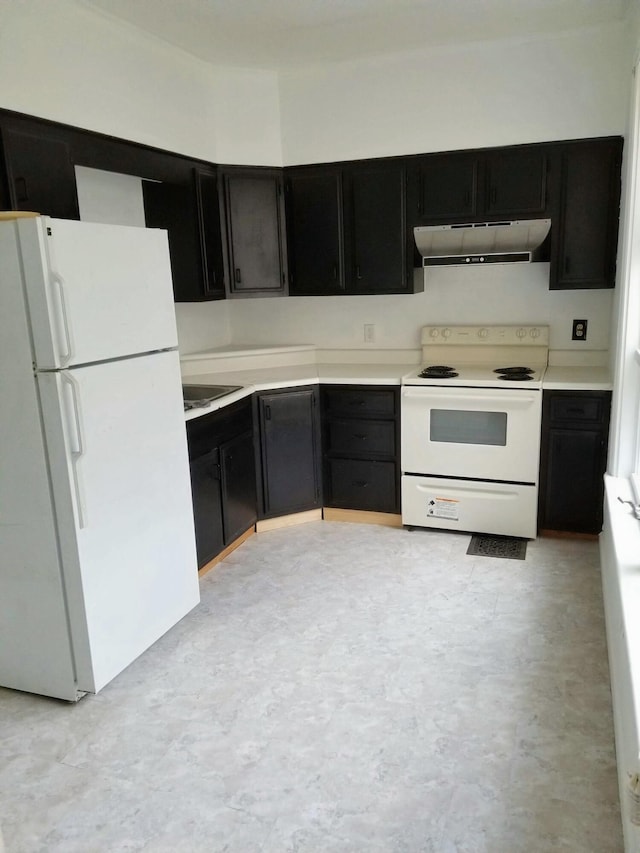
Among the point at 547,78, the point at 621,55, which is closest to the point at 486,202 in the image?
the point at 547,78

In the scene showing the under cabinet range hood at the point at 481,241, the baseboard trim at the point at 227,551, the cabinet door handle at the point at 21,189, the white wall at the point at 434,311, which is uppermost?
the cabinet door handle at the point at 21,189

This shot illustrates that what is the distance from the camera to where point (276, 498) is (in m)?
3.89

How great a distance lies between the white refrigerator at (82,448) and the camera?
6.92 ft

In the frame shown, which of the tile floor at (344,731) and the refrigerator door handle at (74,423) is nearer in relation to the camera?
the tile floor at (344,731)

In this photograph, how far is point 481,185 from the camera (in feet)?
11.9

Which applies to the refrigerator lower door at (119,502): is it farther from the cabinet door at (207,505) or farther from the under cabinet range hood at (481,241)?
the under cabinet range hood at (481,241)

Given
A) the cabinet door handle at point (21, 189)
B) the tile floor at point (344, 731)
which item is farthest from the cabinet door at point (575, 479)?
the cabinet door handle at point (21, 189)

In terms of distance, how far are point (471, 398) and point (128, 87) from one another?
230cm

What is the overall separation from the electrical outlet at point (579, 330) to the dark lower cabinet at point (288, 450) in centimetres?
153

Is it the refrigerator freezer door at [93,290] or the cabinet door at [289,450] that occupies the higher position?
the refrigerator freezer door at [93,290]

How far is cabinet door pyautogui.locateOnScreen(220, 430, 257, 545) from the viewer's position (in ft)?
11.2

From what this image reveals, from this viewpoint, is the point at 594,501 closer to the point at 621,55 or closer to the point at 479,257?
the point at 479,257

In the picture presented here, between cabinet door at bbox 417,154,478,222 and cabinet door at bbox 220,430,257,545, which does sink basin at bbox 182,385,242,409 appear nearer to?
cabinet door at bbox 220,430,257,545

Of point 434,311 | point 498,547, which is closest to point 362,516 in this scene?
point 498,547
